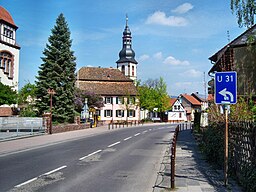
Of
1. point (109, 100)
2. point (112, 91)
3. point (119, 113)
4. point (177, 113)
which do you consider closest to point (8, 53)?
point (109, 100)

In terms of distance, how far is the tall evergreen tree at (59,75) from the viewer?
130 feet

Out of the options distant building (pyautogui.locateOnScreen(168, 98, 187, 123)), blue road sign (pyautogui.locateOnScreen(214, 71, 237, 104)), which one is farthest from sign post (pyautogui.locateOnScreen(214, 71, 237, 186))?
distant building (pyautogui.locateOnScreen(168, 98, 187, 123))

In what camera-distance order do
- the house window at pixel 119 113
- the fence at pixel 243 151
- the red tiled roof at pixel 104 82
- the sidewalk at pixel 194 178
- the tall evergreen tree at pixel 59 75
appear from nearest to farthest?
1. the fence at pixel 243 151
2. the sidewalk at pixel 194 178
3. the tall evergreen tree at pixel 59 75
4. the red tiled roof at pixel 104 82
5. the house window at pixel 119 113

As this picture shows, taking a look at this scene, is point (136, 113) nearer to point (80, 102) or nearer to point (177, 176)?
point (80, 102)

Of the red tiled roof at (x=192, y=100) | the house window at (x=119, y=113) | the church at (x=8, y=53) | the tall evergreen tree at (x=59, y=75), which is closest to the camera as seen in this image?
the tall evergreen tree at (x=59, y=75)

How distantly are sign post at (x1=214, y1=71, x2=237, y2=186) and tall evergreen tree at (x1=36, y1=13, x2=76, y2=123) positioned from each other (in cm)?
3220

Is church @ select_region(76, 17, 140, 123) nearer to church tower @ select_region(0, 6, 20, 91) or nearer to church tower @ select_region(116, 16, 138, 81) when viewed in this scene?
church tower @ select_region(0, 6, 20, 91)

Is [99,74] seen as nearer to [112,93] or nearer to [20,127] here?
[112,93]

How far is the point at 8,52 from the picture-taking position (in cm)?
4753

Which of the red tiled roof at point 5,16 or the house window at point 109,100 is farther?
the house window at point 109,100

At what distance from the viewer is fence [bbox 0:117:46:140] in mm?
24462

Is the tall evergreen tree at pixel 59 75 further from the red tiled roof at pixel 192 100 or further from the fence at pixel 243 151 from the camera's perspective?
the red tiled roof at pixel 192 100

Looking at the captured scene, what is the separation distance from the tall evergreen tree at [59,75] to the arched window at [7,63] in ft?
27.3

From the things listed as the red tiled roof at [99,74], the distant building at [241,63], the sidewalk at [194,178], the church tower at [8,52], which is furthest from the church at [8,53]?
the sidewalk at [194,178]
